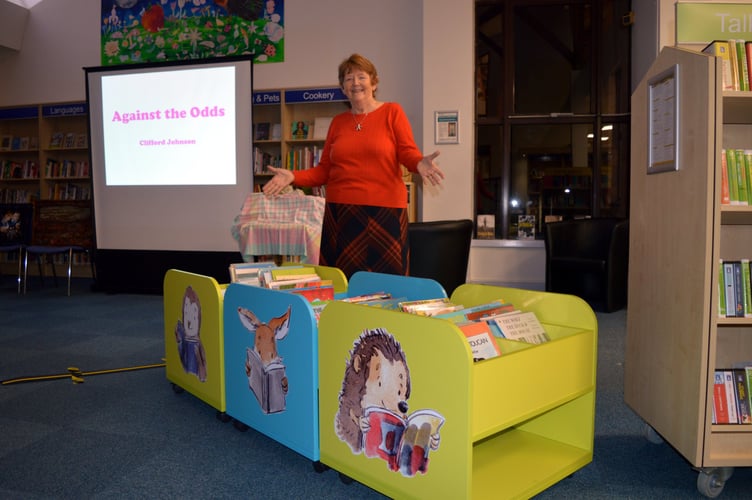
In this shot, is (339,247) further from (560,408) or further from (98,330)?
(98,330)

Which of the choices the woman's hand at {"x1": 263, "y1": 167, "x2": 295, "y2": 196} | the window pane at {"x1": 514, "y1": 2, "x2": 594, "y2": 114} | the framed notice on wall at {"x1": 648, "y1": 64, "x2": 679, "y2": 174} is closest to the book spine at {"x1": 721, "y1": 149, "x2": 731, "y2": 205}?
the framed notice on wall at {"x1": 648, "y1": 64, "x2": 679, "y2": 174}

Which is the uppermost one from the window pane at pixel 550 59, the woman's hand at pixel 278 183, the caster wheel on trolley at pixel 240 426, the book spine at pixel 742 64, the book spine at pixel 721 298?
the window pane at pixel 550 59

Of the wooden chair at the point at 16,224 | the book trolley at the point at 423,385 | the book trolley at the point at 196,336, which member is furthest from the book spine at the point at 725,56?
the wooden chair at the point at 16,224

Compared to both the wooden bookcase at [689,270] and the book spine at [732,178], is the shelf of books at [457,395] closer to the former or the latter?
the wooden bookcase at [689,270]

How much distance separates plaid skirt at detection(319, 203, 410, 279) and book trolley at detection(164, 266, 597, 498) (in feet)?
0.71

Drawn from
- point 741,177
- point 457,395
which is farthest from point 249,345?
point 741,177

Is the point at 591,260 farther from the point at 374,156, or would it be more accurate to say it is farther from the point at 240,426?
the point at 240,426

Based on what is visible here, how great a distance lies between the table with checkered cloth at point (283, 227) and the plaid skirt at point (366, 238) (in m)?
1.76

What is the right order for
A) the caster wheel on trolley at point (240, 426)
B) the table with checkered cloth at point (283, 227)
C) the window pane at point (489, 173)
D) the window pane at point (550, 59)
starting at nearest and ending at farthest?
the caster wheel on trolley at point (240, 426) → the table with checkered cloth at point (283, 227) → the window pane at point (550, 59) → the window pane at point (489, 173)

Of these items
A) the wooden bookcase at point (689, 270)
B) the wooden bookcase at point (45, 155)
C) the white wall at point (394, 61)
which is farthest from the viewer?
the wooden bookcase at point (45, 155)

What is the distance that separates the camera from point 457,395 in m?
1.28

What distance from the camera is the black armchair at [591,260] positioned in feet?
15.0

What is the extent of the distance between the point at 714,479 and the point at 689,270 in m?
0.59

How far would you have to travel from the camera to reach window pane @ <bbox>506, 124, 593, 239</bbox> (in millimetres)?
6383
